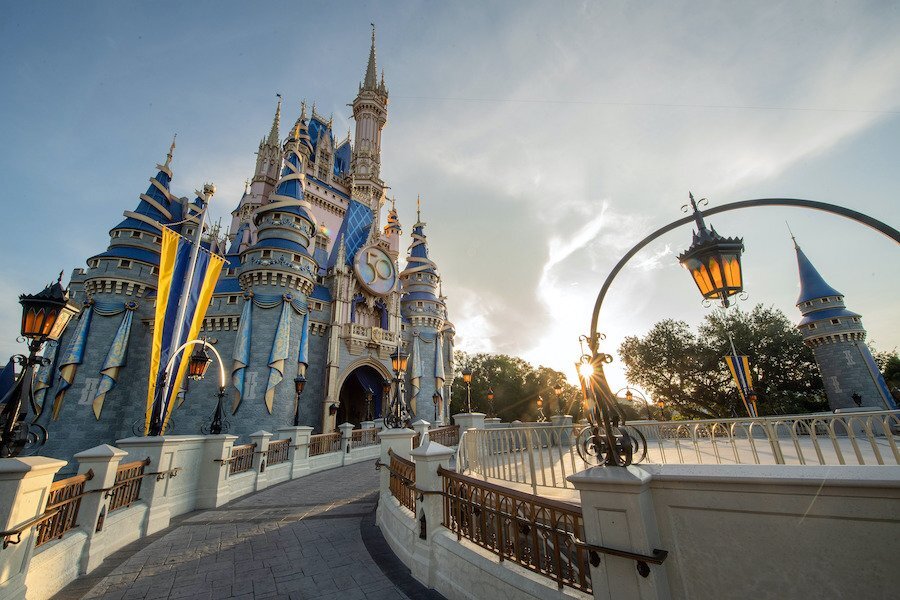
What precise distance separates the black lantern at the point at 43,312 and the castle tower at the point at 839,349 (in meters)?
Answer: 34.1

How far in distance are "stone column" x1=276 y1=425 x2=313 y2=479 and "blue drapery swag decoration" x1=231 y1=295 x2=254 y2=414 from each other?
21.9 feet

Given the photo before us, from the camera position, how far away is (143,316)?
21.7 meters

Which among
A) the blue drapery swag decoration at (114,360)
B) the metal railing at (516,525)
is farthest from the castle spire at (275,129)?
the metal railing at (516,525)

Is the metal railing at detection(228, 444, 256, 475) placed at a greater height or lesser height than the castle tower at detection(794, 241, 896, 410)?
lesser

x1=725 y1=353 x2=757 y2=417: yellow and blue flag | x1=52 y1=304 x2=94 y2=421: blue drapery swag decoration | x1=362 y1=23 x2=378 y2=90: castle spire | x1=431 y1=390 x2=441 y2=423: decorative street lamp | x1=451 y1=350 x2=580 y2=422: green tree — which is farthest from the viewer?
x1=451 y1=350 x2=580 y2=422: green tree

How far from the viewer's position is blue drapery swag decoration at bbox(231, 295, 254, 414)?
61.7 ft

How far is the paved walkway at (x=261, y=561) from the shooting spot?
4598 millimetres

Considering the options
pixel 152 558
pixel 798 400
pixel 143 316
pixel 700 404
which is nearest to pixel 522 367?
pixel 700 404

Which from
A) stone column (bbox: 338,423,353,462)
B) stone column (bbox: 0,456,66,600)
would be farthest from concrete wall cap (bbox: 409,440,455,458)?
stone column (bbox: 338,423,353,462)

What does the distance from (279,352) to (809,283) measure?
35822 mm

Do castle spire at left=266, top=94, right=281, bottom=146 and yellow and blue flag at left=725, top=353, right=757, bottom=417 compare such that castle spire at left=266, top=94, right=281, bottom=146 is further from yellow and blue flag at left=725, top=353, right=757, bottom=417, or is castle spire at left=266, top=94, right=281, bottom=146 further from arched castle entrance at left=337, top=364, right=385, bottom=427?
yellow and blue flag at left=725, top=353, right=757, bottom=417

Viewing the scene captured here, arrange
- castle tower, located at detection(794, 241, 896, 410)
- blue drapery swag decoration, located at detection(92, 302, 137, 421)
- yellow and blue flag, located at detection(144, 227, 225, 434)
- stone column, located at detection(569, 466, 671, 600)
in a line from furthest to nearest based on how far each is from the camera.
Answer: castle tower, located at detection(794, 241, 896, 410) < blue drapery swag decoration, located at detection(92, 302, 137, 421) < yellow and blue flag, located at detection(144, 227, 225, 434) < stone column, located at detection(569, 466, 671, 600)

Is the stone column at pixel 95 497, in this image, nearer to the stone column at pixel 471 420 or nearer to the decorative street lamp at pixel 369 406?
the stone column at pixel 471 420

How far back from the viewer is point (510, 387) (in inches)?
1866
